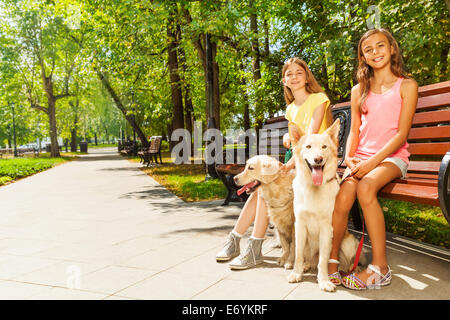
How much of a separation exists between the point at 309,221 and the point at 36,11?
94.2 ft

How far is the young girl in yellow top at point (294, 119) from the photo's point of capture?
338 cm

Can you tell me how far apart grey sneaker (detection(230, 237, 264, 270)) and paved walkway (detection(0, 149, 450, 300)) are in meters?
0.08

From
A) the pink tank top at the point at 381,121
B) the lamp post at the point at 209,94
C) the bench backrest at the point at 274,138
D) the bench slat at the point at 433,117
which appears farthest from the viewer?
the lamp post at the point at 209,94

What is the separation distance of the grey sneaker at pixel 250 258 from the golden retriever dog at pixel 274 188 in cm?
24

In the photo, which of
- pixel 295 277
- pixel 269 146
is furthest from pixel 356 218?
pixel 269 146

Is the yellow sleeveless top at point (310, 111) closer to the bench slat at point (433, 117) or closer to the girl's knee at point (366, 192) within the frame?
the girl's knee at point (366, 192)

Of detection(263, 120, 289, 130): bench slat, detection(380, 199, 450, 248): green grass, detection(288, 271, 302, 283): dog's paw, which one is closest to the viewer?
detection(288, 271, 302, 283): dog's paw

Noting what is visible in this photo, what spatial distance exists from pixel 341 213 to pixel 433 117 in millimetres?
1349

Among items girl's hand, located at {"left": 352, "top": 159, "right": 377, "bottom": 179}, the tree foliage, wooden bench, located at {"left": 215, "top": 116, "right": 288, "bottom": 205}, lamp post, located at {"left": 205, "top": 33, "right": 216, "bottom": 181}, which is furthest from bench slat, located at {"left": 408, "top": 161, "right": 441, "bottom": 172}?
lamp post, located at {"left": 205, "top": 33, "right": 216, "bottom": 181}

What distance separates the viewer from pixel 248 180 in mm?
3352

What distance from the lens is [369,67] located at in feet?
11.0

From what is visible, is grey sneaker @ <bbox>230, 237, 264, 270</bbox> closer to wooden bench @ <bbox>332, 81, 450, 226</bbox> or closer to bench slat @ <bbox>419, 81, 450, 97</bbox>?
wooden bench @ <bbox>332, 81, 450, 226</bbox>

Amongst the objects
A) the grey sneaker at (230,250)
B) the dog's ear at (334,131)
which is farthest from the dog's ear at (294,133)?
the grey sneaker at (230,250)

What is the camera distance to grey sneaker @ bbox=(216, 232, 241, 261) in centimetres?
355
